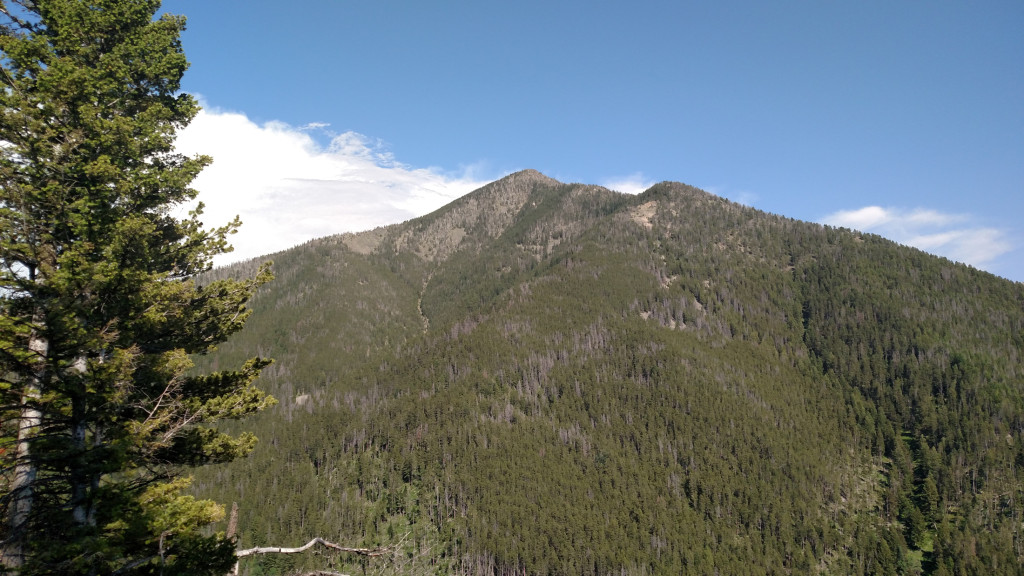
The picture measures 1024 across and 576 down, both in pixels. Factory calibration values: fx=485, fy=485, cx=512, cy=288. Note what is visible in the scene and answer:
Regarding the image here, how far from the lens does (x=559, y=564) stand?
138875 millimetres

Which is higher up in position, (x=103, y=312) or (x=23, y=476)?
(x=103, y=312)

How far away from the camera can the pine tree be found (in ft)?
35.2

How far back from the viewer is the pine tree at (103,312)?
35.2 ft

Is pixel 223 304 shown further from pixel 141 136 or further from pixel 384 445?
pixel 384 445

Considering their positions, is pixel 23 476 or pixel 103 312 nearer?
pixel 23 476

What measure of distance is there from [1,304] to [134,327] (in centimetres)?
262

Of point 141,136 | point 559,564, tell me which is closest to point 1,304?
point 141,136

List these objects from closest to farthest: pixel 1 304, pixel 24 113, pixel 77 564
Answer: pixel 77 564 → pixel 1 304 → pixel 24 113

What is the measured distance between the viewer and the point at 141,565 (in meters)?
11.5

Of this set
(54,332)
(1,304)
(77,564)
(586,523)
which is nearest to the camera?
(77,564)

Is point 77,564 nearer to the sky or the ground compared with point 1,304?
nearer to the ground

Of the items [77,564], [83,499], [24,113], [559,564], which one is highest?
[24,113]

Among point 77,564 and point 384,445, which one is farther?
point 384,445

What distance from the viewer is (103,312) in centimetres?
1277
